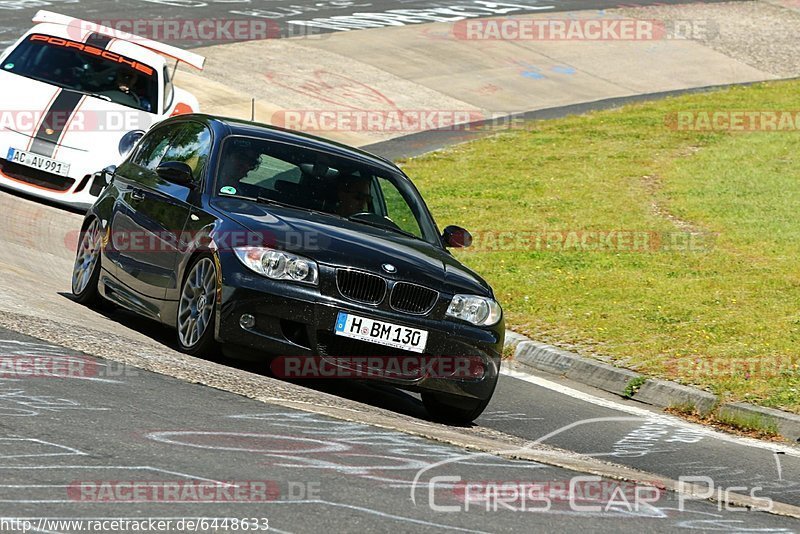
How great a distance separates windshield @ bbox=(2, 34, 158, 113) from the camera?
16.0m

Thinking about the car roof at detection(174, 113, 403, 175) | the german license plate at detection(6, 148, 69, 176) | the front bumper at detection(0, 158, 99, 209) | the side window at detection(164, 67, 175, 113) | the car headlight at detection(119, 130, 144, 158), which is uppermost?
the car roof at detection(174, 113, 403, 175)

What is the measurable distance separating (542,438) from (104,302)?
12.1 ft

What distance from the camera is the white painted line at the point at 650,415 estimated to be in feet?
30.2

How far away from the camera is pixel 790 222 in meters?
16.8

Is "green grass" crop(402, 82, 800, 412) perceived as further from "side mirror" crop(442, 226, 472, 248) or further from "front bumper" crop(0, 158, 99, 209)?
"front bumper" crop(0, 158, 99, 209)

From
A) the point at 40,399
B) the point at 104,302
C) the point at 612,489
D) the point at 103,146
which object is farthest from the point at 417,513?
the point at 103,146

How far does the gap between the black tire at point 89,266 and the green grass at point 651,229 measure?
368cm

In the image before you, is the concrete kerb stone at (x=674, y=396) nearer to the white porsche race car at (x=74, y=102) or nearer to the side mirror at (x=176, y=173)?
the side mirror at (x=176, y=173)

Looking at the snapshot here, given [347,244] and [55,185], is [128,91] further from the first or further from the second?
[347,244]

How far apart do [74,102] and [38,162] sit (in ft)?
2.80

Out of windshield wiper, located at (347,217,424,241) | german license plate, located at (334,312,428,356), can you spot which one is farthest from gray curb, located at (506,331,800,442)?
german license plate, located at (334,312,428,356)

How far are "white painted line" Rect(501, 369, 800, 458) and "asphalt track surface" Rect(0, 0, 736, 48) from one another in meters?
17.6

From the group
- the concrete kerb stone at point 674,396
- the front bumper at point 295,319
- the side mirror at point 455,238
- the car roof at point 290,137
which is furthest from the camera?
the concrete kerb stone at point 674,396

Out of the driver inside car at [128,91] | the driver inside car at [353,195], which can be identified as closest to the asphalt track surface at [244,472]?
the driver inside car at [353,195]
